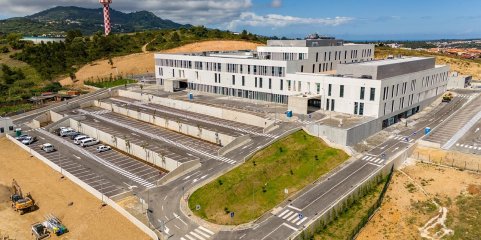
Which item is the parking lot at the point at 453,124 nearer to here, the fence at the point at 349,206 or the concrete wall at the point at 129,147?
the fence at the point at 349,206

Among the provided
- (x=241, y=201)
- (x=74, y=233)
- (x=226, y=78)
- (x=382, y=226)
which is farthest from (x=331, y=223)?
(x=226, y=78)

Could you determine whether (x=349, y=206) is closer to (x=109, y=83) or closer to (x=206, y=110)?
(x=206, y=110)

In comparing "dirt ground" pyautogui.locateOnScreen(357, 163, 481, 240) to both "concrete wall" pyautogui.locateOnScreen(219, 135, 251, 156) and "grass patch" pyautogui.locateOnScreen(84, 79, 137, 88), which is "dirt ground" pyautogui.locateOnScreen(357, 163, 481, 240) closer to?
"concrete wall" pyautogui.locateOnScreen(219, 135, 251, 156)

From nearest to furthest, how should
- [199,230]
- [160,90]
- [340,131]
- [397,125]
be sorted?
[199,230]
[340,131]
[397,125]
[160,90]

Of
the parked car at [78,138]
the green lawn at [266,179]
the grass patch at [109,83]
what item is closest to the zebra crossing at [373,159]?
the green lawn at [266,179]

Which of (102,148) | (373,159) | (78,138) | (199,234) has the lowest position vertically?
(199,234)

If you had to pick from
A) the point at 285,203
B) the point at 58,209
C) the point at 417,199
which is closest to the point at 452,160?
the point at 417,199

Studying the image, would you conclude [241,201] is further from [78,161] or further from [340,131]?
[78,161]
